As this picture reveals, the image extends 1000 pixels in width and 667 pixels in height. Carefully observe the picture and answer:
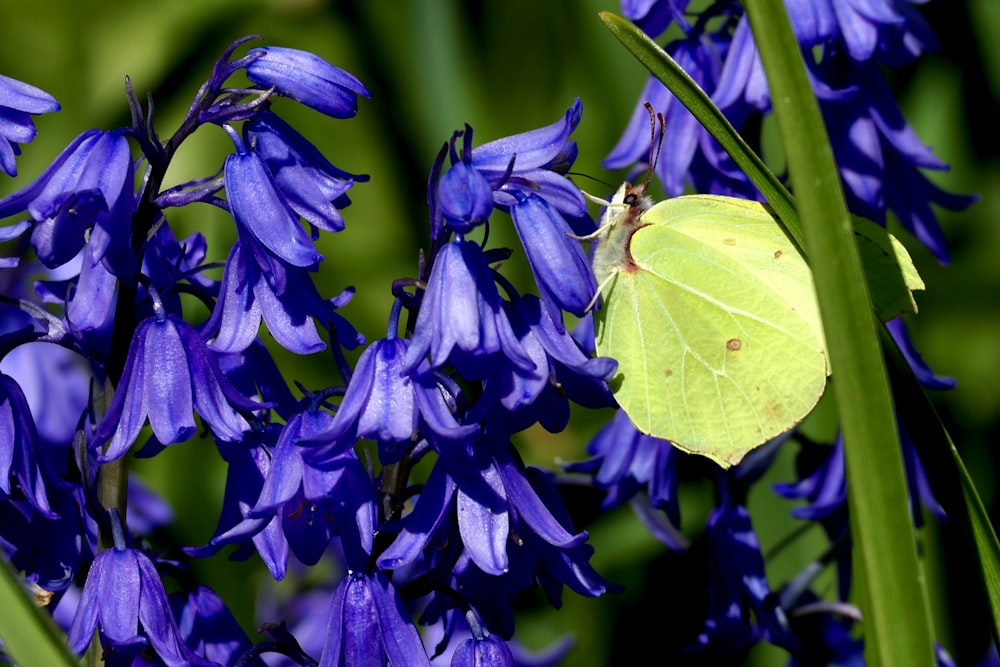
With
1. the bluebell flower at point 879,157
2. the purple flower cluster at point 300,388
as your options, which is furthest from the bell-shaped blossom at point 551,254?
the bluebell flower at point 879,157

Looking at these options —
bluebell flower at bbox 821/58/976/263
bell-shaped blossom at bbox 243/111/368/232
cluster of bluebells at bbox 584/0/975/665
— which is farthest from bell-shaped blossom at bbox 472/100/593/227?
bluebell flower at bbox 821/58/976/263

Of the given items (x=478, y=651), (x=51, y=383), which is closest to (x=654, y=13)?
(x=478, y=651)

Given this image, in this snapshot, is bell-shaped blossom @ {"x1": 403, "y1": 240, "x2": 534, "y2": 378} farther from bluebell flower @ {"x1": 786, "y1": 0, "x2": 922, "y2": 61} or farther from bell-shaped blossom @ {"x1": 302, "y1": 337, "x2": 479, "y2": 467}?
bluebell flower @ {"x1": 786, "y1": 0, "x2": 922, "y2": 61}

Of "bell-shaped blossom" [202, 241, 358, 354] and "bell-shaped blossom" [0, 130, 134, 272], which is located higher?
"bell-shaped blossom" [0, 130, 134, 272]

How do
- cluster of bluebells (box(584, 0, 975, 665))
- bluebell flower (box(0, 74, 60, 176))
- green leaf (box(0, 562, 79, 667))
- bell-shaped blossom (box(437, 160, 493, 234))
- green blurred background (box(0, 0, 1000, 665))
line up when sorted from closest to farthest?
green leaf (box(0, 562, 79, 667)) < bell-shaped blossom (box(437, 160, 493, 234)) < bluebell flower (box(0, 74, 60, 176)) < cluster of bluebells (box(584, 0, 975, 665)) < green blurred background (box(0, 0, 1000, 665))

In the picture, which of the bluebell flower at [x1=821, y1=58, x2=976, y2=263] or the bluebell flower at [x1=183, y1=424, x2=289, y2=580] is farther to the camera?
the bluebell flower at [x1=821, y1=58, x2=976, y2=263]

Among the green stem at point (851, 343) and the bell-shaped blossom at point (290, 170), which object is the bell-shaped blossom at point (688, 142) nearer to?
the bell-shaped blossom at point (290, 170)
